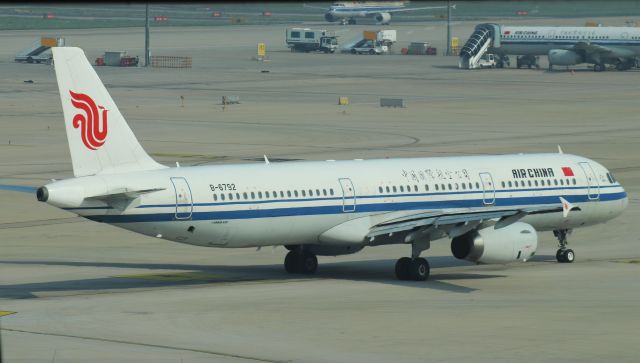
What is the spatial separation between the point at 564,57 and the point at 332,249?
128532mm

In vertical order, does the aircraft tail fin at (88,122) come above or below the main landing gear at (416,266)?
above

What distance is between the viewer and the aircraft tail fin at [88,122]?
38.0 meters

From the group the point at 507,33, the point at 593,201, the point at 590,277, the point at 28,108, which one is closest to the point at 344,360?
the point at 590,277

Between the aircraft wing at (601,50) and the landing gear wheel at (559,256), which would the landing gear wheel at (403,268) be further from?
the aircraft wing at (601,50)

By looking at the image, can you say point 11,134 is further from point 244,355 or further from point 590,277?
point 244,355

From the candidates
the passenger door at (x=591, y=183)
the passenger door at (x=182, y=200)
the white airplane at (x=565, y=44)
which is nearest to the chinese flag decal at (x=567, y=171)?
the passenger door at (x=591, y=183)

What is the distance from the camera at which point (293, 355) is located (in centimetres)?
2964

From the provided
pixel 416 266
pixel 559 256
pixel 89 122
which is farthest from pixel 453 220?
pixel 89 122

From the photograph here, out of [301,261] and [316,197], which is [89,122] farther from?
[301,261]

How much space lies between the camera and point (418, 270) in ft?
138

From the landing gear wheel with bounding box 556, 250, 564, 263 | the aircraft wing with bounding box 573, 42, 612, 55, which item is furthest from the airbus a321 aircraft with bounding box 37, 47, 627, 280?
the aircraft wing with bounding box 573, 42, 612, 55

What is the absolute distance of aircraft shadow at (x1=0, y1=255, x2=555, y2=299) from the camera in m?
40.3

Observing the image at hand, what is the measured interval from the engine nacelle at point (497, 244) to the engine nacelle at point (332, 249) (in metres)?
3.58

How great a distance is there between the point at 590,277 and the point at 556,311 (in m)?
7.58
